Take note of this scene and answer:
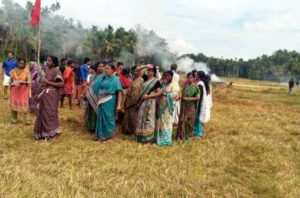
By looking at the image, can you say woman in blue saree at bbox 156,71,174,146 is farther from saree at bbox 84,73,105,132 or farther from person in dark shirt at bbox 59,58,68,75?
person in dark shirt at bbox 59,58,68,75

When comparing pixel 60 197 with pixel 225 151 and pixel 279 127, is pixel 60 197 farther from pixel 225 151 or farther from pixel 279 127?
pixel 279 127

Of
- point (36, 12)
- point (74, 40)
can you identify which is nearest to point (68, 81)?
point (36, 12)

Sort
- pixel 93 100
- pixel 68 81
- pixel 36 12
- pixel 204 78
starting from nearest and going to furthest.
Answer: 1. pixel 93 100
2. pixel 204 78
3. pixel 68 81
4. pixel 36 12

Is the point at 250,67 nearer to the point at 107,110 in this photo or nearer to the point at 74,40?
the point at 74,40

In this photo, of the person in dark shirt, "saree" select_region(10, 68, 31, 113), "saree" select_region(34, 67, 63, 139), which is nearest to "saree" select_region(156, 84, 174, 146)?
"saree" select_region(34, 67, 63, 139)

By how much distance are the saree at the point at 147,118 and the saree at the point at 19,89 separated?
263 centimetres

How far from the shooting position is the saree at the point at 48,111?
331 inches

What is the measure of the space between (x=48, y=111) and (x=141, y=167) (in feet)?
8.25

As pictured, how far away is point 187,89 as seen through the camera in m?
9.49

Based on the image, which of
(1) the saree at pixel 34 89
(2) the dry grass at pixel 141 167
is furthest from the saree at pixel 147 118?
(1) the saree at pixel 34 89

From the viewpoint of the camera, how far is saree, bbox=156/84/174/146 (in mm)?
8930

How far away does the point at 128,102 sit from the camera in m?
9.67

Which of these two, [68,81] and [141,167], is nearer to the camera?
[141,167]

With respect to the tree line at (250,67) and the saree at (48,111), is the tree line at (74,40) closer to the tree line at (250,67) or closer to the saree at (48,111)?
the tree line at (250,67)
